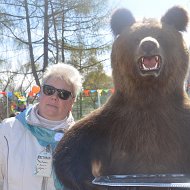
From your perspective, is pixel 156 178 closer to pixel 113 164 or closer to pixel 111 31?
pixel 113 164

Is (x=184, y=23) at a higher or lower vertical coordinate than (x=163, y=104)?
higher

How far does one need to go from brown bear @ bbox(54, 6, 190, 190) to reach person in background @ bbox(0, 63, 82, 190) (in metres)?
0.48

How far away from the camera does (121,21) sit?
7.07 feet

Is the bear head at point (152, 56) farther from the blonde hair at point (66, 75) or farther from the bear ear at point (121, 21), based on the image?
the blonde hair at point (66, 75)

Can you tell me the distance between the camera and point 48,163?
7.94 feet

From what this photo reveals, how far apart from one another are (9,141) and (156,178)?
4.38 ft

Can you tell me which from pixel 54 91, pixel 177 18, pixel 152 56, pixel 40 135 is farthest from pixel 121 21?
pixel 40 135

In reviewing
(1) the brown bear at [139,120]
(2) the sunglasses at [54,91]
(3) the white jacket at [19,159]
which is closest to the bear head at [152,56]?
(1) the brown bear at [139,120]

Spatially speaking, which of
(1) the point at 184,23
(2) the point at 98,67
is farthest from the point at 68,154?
(2) the point at 98,67

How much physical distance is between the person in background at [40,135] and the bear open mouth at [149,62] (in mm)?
883

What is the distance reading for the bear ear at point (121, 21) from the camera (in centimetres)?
215

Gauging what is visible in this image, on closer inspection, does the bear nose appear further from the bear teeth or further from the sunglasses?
the sunglasses

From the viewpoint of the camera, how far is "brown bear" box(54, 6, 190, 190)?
6.02 ft

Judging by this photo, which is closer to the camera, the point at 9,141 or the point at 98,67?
the point at 9,141
